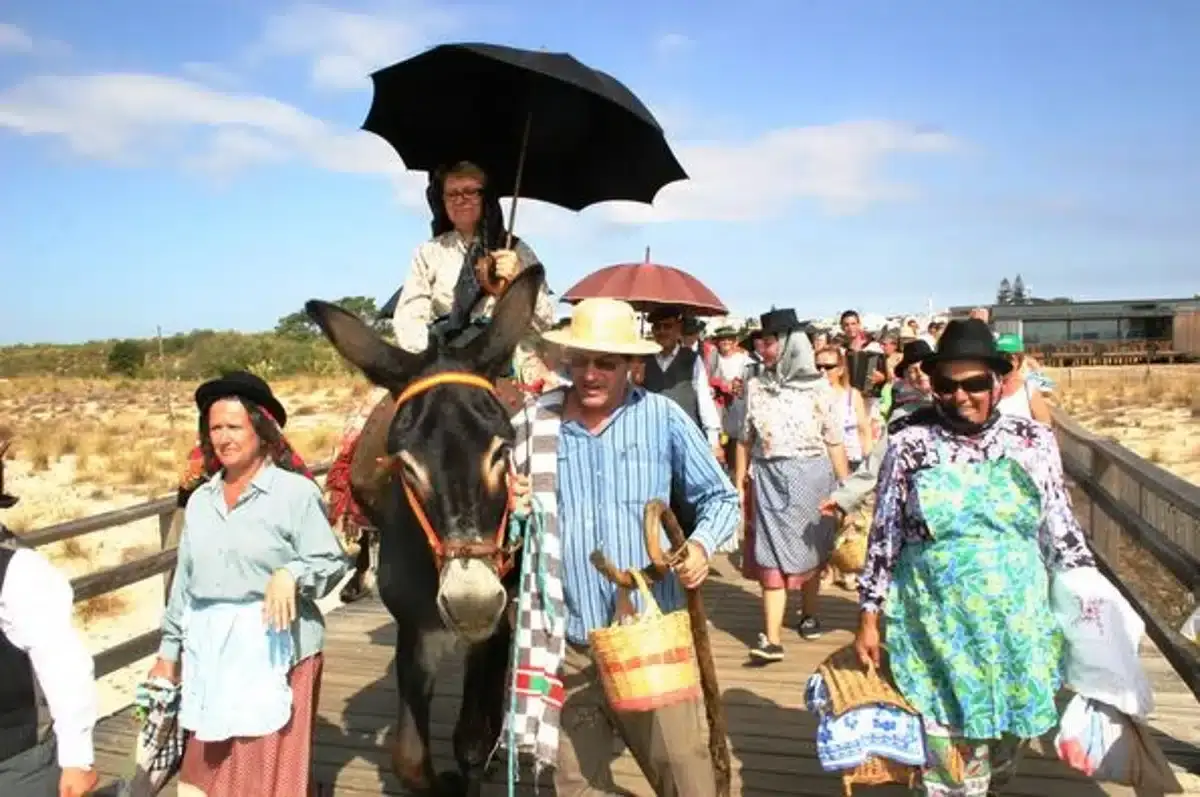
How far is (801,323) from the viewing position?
22.1 feet

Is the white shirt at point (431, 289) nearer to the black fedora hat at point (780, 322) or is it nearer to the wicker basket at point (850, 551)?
the black fedora hat at point (780, 322)

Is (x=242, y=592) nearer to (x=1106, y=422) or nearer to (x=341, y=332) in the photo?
(x=341, y=332)

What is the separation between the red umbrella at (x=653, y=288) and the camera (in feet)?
25.4

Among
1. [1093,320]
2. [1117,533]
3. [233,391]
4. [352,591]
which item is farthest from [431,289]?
[1093,320]

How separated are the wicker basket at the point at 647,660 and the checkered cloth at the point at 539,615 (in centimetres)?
35

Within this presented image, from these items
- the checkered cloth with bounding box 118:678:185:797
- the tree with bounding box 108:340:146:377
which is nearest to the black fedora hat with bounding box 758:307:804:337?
the checkered cloth with bounding box 118:678:185:797

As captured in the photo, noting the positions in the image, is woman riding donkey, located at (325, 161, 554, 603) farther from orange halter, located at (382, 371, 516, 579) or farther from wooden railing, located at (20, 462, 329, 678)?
wooden railing, located at (20, 462, 329, 678)

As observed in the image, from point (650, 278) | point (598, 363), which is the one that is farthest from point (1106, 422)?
point (598, 363)

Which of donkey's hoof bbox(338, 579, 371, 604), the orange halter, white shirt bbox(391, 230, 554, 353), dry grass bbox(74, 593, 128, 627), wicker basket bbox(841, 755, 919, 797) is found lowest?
dry grass bbox(74, 593, 128, 627)

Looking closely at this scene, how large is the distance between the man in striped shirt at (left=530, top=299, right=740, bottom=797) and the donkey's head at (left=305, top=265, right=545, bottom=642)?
257 millimetres

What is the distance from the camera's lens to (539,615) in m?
3.26

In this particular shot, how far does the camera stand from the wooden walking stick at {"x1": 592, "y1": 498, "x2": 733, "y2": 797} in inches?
119

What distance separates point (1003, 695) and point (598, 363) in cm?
174

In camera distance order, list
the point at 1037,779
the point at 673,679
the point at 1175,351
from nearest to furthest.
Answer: the point at 673,679
the point at 1037,779
the point at 1175,351
